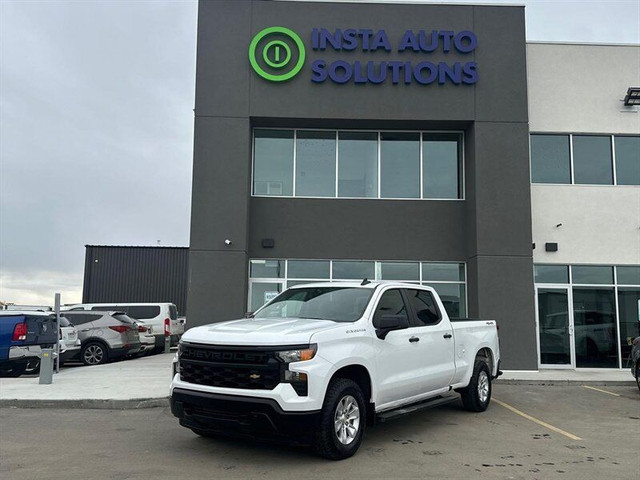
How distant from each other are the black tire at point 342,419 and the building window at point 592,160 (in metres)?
12.3

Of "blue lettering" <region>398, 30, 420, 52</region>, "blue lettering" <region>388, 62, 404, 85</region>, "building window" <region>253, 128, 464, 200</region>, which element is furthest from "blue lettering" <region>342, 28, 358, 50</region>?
"building window" <region>253, 128, 464, 200</region>

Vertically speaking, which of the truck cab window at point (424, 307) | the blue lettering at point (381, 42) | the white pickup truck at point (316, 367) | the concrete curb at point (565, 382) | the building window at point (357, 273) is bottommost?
the concrete curb at point (565, 382)

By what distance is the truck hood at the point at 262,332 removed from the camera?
19.3 ft

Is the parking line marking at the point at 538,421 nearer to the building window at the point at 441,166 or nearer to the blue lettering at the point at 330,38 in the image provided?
the building window at the point at 441,166

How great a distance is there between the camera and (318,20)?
15.7m

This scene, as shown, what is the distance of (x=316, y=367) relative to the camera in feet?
19.1

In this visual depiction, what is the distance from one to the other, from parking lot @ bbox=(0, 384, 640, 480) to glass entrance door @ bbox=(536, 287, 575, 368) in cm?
608

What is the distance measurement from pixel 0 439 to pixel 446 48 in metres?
13.6

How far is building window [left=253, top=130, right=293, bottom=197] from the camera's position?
16.2 meters

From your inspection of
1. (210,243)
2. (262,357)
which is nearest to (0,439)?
(262,357)

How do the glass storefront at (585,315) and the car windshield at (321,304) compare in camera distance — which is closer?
the car windshield at (321,304)

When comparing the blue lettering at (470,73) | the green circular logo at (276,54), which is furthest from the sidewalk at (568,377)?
the green circular logo at (276,54)

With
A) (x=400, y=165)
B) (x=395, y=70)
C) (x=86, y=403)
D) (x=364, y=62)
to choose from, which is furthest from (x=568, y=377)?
(x=86, y=403)

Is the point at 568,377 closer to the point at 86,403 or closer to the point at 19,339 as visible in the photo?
the point at 86,403
